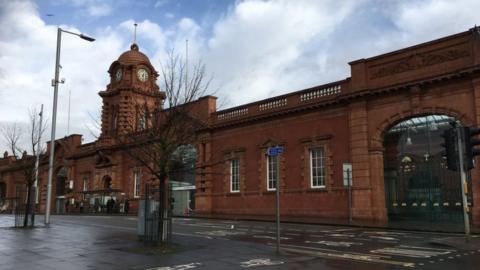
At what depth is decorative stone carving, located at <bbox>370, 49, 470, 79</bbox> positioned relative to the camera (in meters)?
27.2

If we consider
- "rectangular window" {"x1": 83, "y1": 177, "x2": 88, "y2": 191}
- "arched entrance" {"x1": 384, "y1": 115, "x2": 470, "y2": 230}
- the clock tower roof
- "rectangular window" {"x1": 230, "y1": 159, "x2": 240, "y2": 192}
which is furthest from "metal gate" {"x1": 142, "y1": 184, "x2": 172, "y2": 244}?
"rectangular window" {"x1": 83, "y1": 177, "x2": 88, "y2": 191}

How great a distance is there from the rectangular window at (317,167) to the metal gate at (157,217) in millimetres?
18300

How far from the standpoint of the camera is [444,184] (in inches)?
1102

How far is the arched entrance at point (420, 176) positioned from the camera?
2772cm

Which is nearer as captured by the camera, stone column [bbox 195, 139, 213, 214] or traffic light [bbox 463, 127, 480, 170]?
traffic light [bbox 463, 127, 480, 170]

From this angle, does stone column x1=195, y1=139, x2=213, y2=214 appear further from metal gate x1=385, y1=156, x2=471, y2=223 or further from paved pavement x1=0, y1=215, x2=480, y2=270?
paved pavement x1=0, y1=215, x2=480, y2=270

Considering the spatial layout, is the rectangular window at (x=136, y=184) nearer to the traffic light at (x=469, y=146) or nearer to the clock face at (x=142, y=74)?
the clock face at (x=142, y=74)

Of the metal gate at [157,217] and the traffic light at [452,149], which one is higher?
the traffic light at [452,149]

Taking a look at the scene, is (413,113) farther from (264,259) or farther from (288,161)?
(264,259)

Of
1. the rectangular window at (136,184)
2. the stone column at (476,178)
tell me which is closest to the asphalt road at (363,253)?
the stone column at (476,178)

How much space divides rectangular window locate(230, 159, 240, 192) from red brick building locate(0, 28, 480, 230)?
84mm

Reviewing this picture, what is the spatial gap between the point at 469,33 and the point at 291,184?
1441 cm

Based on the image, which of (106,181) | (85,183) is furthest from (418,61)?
(85,183)

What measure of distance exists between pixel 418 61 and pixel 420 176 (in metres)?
6.44
